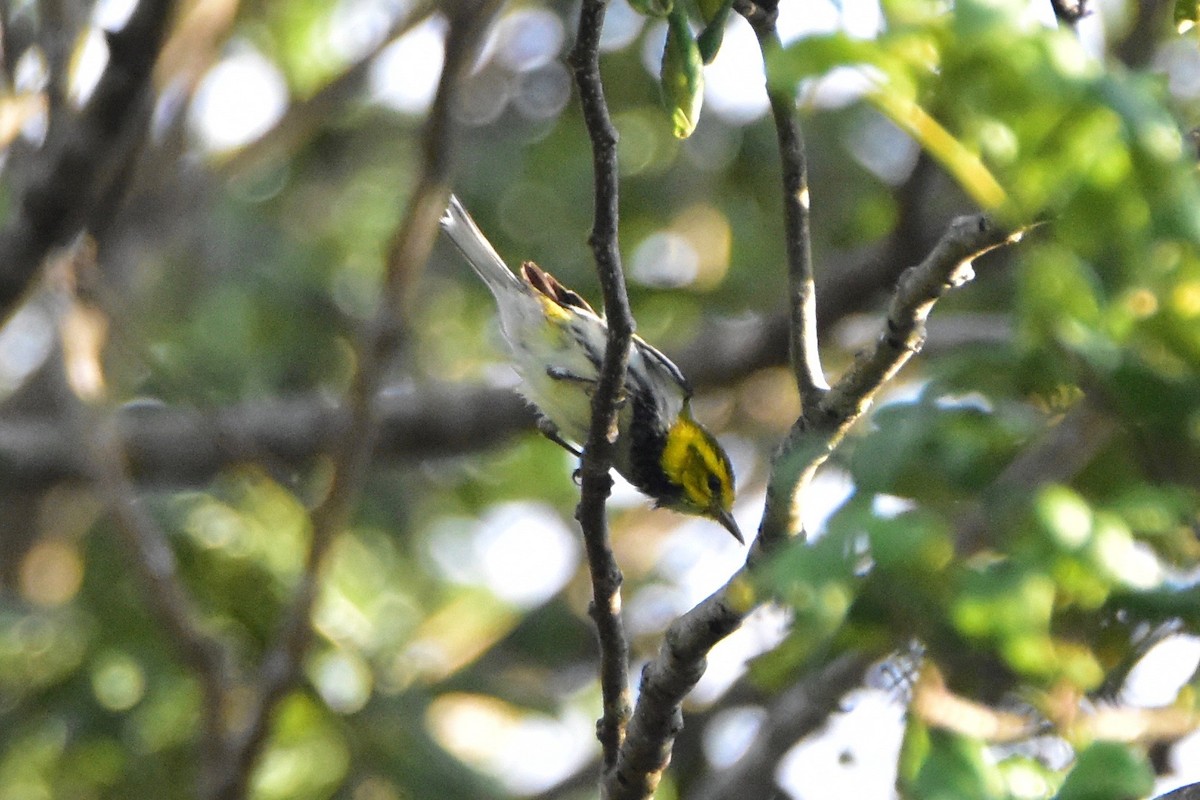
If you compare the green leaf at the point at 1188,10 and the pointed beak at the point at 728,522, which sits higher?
the green leaf at the point at 1188,10

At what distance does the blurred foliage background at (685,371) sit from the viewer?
4.67 feet

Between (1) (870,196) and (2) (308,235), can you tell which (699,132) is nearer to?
(1) (870,196)

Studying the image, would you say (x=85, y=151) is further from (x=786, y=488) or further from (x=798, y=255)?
(x=786, y=488)

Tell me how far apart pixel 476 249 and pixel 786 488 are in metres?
2.95

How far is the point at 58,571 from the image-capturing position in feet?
21.3

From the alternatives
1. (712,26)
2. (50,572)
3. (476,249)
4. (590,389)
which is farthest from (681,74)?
(50,572)

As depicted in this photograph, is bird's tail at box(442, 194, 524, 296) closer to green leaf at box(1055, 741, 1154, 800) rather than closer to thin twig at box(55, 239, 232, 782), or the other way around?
thin twig at box(55, 239, 232, 782)

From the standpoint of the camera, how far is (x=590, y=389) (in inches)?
177

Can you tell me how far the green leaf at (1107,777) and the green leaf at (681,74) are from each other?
0.95 m

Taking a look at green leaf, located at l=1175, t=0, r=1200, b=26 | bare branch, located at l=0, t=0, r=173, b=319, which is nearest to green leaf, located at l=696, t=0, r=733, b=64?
green leaf, located at l=1175, t=0, r=1200, b=26

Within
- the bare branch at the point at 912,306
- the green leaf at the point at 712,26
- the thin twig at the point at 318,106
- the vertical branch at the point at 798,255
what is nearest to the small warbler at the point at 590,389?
the thin twig at the point at 318,106

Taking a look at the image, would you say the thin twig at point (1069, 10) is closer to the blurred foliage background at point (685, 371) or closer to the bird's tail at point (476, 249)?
the blurred foliage background at point (685, 371)

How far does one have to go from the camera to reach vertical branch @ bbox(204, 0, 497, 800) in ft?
12.0

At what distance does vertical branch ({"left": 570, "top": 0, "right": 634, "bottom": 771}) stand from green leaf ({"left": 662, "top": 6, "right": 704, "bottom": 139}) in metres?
0.25
